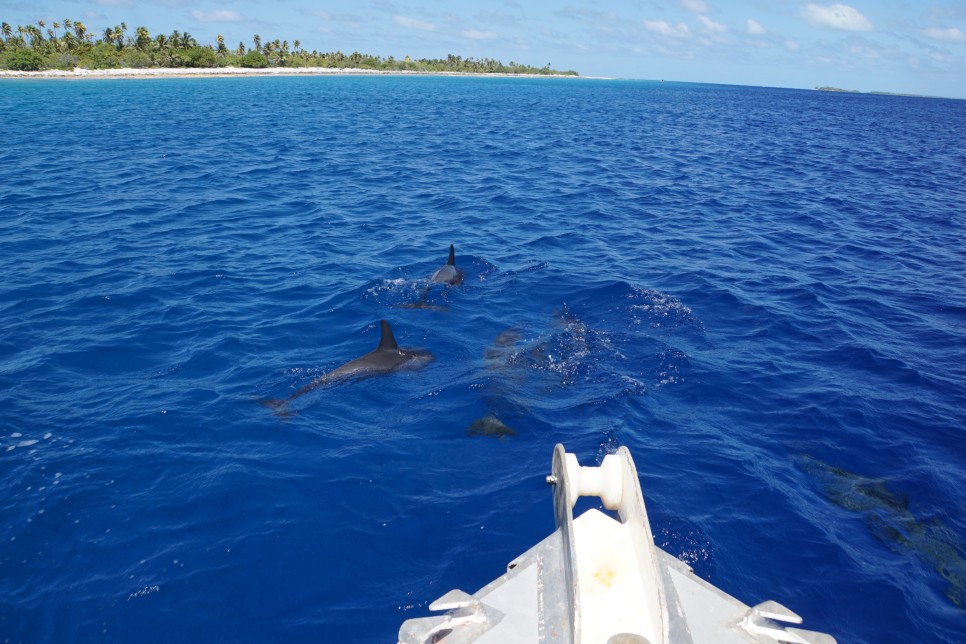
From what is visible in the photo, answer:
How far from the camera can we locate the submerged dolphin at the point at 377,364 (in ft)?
36.3

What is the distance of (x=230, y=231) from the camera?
65.7ft

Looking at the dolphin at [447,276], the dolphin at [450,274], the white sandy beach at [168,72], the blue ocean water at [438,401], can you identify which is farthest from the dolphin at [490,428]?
the white sandy beach at [168,72]

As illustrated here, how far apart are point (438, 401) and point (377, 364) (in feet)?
5.28

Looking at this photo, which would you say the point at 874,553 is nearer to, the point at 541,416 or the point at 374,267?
the point at 541,416

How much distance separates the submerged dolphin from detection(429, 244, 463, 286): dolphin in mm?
4507

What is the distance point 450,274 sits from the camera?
16.1 meters

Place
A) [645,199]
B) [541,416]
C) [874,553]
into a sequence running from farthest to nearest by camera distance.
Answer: [645,199] → [541,416] → [874,553]

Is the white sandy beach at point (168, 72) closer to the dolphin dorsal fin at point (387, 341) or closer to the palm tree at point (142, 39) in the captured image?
the palm tree at point (142, 39)

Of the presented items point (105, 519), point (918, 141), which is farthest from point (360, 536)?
point (918, 141)

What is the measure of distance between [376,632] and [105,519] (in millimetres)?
4077

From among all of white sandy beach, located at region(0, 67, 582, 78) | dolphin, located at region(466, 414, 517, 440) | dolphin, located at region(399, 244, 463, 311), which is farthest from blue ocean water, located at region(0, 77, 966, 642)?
white sandy beach, located at region(0, 67, 582, 78)

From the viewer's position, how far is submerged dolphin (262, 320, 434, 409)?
36.3 feet

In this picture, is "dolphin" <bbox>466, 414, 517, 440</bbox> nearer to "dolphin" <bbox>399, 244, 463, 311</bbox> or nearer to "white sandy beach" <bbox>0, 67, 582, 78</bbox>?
"dolphin" <bbox>399, 244, 463, 311</bbox>

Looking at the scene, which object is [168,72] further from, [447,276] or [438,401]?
[438,401]
